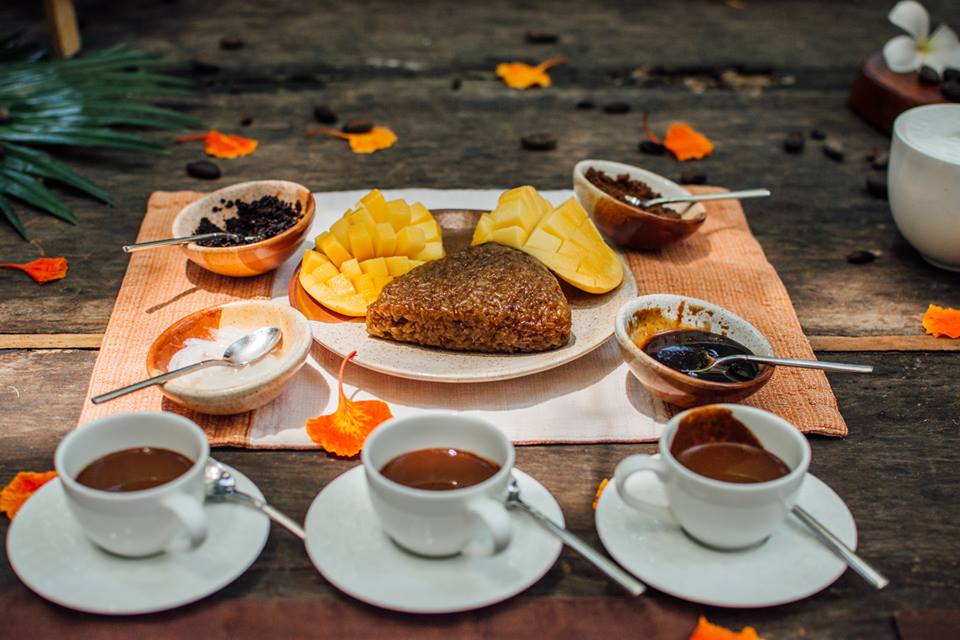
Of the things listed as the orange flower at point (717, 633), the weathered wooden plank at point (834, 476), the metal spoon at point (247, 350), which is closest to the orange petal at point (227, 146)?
the weathered wooden plank at point (834, 476)

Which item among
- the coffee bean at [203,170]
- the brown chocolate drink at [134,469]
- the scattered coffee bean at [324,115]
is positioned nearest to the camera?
the brown chocolate drink at [134,469]

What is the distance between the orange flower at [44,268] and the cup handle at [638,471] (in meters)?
1.57

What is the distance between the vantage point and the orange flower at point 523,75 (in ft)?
11.3

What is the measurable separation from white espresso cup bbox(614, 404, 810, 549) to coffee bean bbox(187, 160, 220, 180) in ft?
6.01

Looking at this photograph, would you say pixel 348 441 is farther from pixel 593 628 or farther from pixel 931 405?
pixel 931 405

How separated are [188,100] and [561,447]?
88.3 inches

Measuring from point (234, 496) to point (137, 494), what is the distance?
19cm

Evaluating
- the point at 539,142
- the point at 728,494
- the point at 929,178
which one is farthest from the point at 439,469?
the point at 539,142

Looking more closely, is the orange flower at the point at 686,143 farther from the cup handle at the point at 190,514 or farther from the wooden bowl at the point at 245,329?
the cup handle at the point at 190,514

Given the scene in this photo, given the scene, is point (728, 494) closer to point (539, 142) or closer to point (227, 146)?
point (539, 142)

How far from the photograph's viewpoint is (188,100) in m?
3.25

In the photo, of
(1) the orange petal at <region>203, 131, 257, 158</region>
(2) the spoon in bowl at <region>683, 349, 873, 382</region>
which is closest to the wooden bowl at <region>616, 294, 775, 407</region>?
(2) the spoon in bowl at <region>683, 349, 873, 382</region>

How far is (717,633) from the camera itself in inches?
49.8

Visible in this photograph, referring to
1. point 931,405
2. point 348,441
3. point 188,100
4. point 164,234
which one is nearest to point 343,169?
point 164,234
